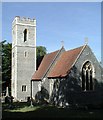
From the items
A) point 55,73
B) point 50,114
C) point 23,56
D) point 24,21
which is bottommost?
point 50,114

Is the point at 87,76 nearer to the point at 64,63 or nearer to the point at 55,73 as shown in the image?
the point at 64,63

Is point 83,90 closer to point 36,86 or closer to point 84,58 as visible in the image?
point 84,58

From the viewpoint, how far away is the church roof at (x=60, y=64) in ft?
106

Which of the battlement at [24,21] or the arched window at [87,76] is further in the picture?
the battlement at [24,21]

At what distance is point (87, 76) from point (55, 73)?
441 cm

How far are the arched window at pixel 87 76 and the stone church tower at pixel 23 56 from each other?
9.80m

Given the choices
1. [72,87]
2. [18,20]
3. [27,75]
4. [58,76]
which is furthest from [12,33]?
[72,87]

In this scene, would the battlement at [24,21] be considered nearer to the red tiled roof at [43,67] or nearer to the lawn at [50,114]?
the red tiled roof at [43,67]

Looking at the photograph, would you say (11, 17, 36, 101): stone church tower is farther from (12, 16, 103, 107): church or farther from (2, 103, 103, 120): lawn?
(2, 103, 103, 120): lawn

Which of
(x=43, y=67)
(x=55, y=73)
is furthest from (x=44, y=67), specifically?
(x=55, y=73)

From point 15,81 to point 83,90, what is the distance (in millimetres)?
11489

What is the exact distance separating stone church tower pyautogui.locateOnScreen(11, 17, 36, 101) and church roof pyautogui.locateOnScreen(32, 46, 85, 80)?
1.50 meters

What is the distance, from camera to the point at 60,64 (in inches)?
1396

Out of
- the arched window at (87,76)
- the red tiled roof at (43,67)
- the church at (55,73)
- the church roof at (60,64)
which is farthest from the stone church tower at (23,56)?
the arched window at (87,76)
